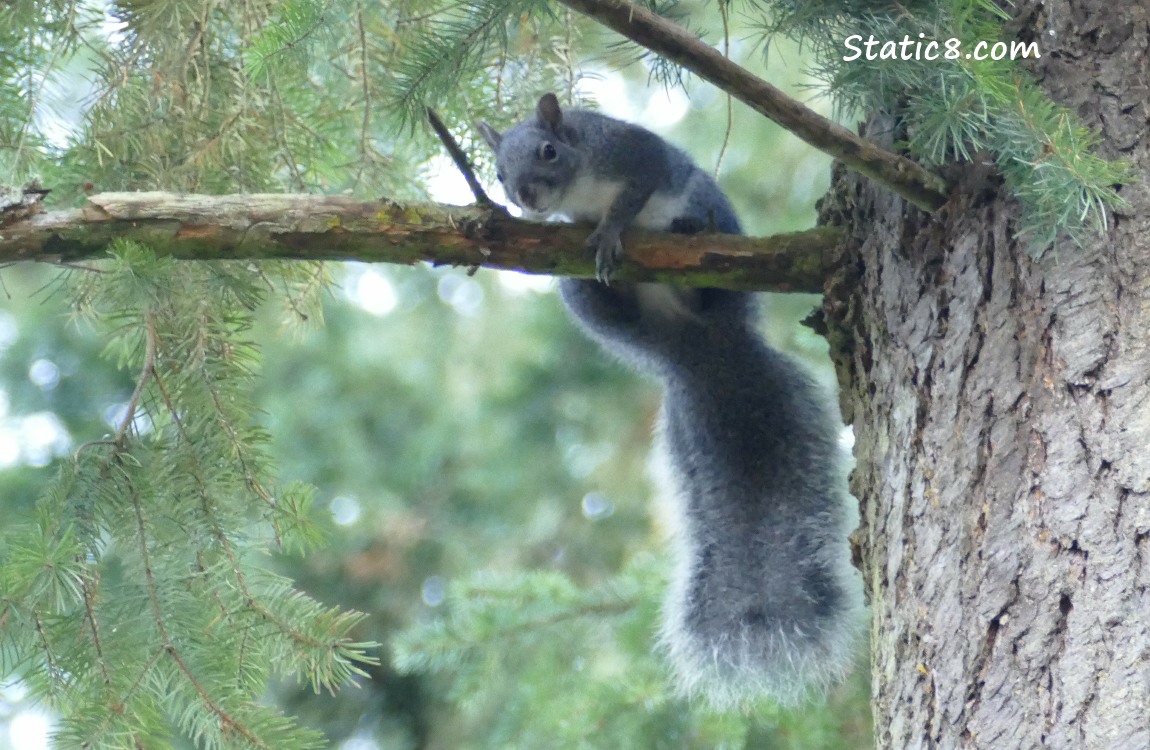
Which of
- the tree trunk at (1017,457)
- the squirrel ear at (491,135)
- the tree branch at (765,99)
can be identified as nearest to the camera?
the tree trunk at (1017,457)

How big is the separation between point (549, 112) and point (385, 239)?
2.23 feet

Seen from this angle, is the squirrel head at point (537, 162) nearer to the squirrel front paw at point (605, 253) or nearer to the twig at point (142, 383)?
the squirrel front paw at point (605, 253)

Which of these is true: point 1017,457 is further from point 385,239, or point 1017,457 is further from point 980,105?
point 385,239

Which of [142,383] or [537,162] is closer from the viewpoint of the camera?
[142,383]

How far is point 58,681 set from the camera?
1.48m

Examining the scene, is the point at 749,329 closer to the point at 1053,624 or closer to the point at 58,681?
the point at 1053,624

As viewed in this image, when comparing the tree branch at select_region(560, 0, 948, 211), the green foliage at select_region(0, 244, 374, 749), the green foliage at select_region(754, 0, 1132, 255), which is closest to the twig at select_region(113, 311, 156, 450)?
the green foliage at select_region(0, 244, 374, 749)

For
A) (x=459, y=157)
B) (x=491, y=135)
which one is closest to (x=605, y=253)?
(x=459, y=157)

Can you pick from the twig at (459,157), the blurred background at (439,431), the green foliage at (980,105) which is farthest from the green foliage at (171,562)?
the blurred background at (439,431)

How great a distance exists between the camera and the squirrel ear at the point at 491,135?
86.0 inches

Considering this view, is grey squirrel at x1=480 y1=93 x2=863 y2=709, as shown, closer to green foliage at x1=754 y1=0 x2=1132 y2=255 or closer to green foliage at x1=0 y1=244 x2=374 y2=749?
green foliage at x1=754 y1=0 x2=1132 y2=255

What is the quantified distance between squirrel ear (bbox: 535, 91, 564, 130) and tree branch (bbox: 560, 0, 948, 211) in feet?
2.64

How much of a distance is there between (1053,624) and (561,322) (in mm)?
2902

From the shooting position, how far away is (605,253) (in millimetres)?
1870
